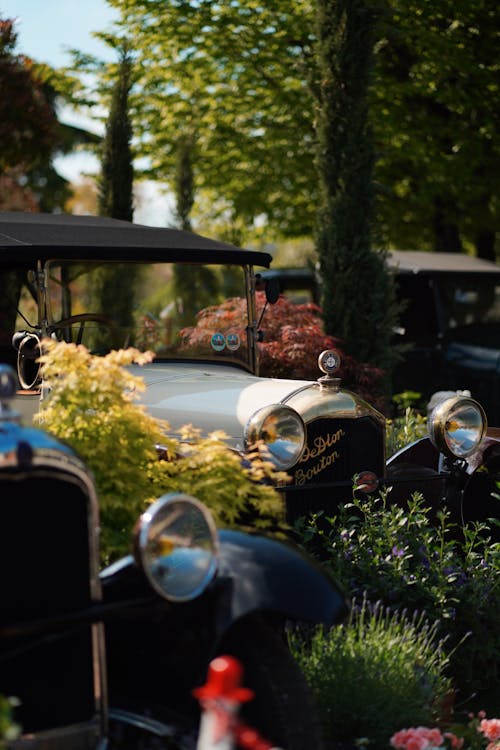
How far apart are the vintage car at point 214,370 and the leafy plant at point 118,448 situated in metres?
0.92

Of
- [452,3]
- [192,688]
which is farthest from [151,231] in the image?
[452,3]

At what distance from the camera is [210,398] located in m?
5.17

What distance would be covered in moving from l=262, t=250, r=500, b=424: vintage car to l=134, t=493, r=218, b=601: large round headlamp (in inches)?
301

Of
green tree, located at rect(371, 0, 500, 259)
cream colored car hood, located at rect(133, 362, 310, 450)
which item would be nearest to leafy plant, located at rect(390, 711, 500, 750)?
cream colored car hood, located at rect(133, 362, 310, 450)

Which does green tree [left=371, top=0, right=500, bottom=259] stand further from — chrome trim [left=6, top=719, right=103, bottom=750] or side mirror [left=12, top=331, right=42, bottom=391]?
chrome trim [left=6, top=719, right=103, bottom=750]

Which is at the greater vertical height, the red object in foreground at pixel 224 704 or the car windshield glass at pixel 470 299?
the car windshield glass at pixel 470 299

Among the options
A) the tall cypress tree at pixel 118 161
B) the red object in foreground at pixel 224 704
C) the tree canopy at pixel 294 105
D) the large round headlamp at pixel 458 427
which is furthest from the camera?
the tree canopy at pixel 294 105

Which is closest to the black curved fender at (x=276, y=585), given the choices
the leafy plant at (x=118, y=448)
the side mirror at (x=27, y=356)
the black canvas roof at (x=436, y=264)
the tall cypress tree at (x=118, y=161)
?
the leafy plant at (x=118, y=448)

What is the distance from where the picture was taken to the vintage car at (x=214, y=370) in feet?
16.2

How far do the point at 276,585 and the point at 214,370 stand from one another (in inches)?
122

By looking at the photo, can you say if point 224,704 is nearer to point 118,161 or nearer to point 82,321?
point 82,321

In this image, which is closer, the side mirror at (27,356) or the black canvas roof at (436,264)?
the side mirror at (27,356)

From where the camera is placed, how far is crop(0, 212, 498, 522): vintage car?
195 inches

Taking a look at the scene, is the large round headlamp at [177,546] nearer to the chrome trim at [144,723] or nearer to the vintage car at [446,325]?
the chrome trim at [144,723]
